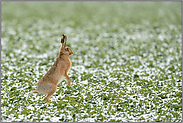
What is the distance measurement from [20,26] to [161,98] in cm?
889

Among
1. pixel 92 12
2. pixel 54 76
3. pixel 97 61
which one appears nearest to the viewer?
pixel 54 76

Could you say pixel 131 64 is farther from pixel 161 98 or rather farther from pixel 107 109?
pixel 107 109

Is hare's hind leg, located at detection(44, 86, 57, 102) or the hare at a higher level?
the hare

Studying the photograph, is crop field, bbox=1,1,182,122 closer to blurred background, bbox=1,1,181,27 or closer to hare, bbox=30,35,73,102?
blurred background, bbox=1,1,181,27

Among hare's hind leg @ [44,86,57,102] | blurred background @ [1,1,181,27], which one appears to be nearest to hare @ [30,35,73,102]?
hare's hind leg @ [44,86,57,102]

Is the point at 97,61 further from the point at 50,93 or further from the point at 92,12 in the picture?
the point at 92,12

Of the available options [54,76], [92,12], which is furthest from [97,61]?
[92,12]

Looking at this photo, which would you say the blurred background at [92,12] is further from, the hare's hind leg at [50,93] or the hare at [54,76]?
the hare's hind leg at [50,93]

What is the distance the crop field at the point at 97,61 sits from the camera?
611cm

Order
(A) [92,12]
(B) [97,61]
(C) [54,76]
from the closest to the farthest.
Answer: (C) [54,76], (B) [97,61], (A) [92,12]

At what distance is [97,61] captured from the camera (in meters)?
9.54

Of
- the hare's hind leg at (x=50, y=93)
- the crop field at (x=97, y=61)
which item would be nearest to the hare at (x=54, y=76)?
the hare's hind leg at (x=50, y=93)

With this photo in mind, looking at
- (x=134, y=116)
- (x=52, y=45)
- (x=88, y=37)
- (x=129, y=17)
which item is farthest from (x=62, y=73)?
(x=129, y=17)

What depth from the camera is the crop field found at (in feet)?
20.0
